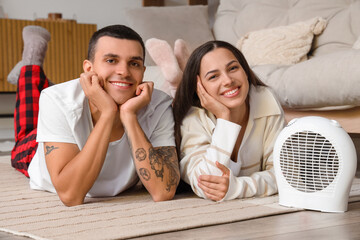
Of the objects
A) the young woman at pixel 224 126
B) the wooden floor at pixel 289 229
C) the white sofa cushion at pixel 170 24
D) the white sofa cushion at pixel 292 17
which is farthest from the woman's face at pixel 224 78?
the white sofa cushion at pixel 170 24

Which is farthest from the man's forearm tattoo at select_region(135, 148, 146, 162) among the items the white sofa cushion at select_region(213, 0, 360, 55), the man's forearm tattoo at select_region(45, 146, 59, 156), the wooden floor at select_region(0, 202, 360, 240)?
the white sofa cushion at select_region(213, 0, 360, 55)

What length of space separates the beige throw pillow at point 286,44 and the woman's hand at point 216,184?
4.26 feet

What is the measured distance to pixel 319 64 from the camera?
1984 mm

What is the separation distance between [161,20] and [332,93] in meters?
1.46

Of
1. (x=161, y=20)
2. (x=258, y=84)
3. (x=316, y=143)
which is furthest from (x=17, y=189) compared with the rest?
(x=161, y=20)

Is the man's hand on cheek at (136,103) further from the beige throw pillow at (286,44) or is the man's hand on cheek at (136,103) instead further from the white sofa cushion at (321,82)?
the beige throw pillow at (286,44)

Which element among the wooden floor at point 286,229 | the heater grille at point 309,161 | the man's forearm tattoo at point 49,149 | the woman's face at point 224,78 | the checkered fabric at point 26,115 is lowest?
the checkered fabric at point 26,115

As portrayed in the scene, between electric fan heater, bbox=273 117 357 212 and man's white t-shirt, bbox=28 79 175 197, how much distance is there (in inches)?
14.8

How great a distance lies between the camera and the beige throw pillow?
8.64ft

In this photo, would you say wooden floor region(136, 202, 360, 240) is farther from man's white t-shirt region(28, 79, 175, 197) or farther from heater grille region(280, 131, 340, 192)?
man's white t-shirt region(28, 79, 175, 197)

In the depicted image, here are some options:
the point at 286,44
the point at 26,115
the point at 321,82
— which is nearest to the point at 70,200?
the point at 26,115

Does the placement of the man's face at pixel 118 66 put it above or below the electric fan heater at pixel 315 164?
above

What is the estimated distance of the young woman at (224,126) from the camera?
1.48 m

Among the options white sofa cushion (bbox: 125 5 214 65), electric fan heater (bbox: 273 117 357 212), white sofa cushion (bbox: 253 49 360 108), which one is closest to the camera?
electric fan heater (bbox: 273 117 357 212)
